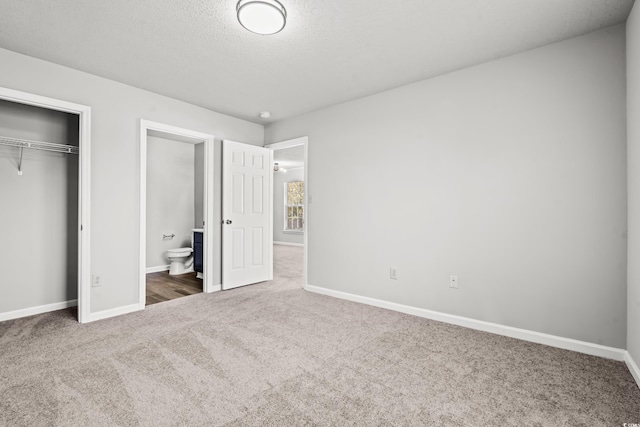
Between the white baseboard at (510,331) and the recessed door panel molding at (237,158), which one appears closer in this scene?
the white baseboard at (510,331)

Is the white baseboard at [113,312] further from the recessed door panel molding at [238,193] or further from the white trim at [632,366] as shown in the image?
the white trim at [632,366]

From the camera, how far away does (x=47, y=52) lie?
9.27ft

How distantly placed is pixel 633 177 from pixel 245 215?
4143 mm

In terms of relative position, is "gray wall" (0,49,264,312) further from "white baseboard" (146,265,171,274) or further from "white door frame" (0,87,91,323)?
"white baseboard" (146,265,171,274)

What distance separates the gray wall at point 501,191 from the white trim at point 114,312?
2452mm

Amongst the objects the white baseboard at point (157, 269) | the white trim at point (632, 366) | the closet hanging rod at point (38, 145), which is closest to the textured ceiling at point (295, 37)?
the closet hanging rod at point (38, 145)

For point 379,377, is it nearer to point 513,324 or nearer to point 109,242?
point 513,324

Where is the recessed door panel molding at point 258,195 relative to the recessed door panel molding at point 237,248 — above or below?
above

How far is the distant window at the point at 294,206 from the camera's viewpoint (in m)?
10.2

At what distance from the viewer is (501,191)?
9.48 feet

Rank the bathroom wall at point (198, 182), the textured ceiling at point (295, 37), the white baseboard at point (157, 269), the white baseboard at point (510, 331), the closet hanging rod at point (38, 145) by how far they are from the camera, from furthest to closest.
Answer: the bathroom wall at point (198, 182)
the white baseboard at point (157, 269)
the closet hanging rod at point (38, 145)
the white baseboard at point (510, 331)
the textured ceiling at point (295, 37)

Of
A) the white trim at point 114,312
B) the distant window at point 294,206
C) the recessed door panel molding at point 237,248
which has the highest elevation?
the distant window at point 294,206

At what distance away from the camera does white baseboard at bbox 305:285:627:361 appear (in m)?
2.42

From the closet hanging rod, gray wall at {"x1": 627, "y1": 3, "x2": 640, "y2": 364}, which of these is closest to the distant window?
the closet hanging rod
